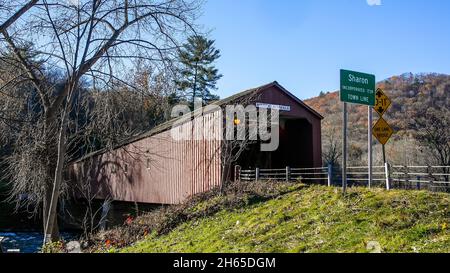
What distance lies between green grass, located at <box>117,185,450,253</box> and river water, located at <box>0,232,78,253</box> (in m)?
10.9

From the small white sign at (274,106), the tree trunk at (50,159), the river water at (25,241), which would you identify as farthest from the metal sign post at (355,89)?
the river water at (25,241)

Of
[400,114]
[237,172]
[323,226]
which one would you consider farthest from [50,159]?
[400,114]

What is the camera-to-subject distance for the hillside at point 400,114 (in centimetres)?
3397

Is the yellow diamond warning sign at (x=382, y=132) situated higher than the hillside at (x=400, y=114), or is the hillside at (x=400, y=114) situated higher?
the hillside at (x=400, y=114)

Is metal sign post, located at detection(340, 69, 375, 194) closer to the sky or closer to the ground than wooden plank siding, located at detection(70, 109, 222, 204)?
closer to the sky

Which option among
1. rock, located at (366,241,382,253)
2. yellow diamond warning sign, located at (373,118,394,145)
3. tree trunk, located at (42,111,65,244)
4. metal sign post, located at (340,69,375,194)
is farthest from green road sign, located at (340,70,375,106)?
tree trunk, located at (42,111,65,244)

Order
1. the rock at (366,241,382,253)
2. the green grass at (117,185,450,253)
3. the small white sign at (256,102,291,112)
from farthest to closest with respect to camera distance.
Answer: the small white sign at (256,102,291,112), the green grass at (117,185,450,253), the rock at (366,241,382,253)

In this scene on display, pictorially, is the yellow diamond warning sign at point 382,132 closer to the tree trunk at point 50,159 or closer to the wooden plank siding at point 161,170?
the wooden plank siding at point 161,170

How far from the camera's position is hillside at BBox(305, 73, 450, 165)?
3397 cm

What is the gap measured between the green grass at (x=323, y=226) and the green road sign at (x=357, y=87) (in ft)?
7.01

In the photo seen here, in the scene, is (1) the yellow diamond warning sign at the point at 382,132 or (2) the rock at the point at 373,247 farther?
(1) the yellow diamond warning sign at the point at 382,132

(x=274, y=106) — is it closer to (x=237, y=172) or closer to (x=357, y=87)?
(x=237, y=172)

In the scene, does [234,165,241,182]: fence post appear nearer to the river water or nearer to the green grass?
the green grass
